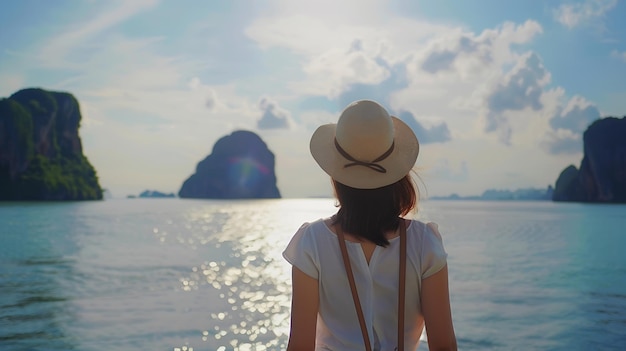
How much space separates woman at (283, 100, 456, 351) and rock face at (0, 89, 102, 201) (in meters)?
109

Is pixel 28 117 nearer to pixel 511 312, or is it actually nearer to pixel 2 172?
pixel 2 172

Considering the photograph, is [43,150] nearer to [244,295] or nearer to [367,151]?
[244,295]

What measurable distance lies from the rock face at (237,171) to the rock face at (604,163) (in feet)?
278

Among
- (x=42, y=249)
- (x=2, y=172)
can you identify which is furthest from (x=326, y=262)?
(x=2, y=172)

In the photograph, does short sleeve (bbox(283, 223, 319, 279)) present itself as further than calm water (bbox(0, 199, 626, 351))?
No

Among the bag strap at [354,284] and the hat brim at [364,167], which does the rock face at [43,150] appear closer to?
the hat brim at [364,167]

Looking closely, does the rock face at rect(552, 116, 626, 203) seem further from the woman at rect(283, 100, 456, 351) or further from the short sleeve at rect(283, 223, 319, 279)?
the short sleeve at rect(283, 223, 319, 279)

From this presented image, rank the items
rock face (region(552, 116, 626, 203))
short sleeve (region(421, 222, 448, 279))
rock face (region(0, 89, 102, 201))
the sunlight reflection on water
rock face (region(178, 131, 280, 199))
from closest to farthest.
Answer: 1. short sleeve (region(421, 222, 448, 279))
2. the sunlight reflection on water
3. rock face (region(0, 89, 102, 201))
4. rock face (region(552, 116, 626, 203))
5. rock face (region(178, 131, 280, 199))

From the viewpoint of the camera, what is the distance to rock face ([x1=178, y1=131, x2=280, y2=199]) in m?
168

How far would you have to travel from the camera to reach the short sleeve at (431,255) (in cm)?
171

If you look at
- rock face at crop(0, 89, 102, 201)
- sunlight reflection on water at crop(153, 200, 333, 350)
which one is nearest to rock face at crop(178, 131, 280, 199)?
rock face at crop(0, 89, 102, 201)

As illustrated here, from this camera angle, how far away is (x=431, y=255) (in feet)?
5.61

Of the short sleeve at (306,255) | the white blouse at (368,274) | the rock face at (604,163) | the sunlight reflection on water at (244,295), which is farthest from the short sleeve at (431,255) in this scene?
the rock face at (604,163)

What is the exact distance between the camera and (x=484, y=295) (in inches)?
477
